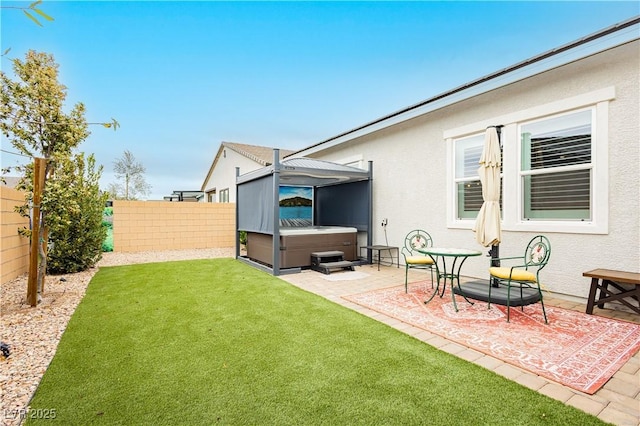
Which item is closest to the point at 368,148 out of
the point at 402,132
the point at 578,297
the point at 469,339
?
the point at 402,132

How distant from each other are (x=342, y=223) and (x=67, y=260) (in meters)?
6.55

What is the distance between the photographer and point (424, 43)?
907cm

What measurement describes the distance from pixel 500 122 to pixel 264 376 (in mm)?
5427

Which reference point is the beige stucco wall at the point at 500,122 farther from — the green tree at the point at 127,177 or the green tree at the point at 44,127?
the green tree at the point at 127,177

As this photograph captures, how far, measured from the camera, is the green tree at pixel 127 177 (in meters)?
20.2

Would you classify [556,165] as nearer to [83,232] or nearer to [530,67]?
[530,67]

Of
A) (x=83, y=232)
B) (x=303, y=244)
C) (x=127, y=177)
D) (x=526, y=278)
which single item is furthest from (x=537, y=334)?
(x=127, y=177)

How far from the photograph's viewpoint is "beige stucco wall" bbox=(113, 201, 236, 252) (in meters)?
10.5

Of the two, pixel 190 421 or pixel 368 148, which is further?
pixel 368 148

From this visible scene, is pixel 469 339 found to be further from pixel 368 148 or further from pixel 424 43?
pixel 424 43

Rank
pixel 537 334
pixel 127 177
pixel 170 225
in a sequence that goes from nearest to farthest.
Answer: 1. pixel 537 334
2. pixel 170 225
3. pixel 127 177

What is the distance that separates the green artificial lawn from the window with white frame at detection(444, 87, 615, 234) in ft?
10.8

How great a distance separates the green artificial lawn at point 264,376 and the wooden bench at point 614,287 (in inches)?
→ 94.9

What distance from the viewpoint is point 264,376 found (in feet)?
7.99
